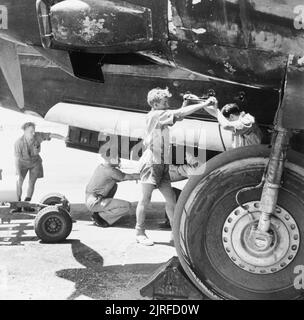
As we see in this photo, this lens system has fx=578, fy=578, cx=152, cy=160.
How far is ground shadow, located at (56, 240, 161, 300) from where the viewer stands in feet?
14.7

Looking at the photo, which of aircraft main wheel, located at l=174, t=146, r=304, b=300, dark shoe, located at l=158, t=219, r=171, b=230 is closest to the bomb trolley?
dark shoe, located at l=158, t=219, r=171, b=230

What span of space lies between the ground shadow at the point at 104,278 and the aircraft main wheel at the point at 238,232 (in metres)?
0.86

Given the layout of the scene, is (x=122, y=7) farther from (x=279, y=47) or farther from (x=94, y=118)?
(x=94, y=118)

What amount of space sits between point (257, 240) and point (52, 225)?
2.81m

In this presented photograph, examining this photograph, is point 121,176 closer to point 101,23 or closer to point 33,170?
point 33,170

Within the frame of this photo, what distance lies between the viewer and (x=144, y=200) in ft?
18.2

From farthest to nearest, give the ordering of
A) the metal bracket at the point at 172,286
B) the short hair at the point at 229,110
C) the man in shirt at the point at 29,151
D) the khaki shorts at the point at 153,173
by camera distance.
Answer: the man in shirt at the point at 29,151 → the khaki shorts at the point at 153,173 → the short hair at the point at 229,110 → the metal bracket at the point at 172,286

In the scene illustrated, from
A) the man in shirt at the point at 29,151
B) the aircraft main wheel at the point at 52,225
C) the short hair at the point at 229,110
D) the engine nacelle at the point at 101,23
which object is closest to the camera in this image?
the engine nacelle at the point at 101,23

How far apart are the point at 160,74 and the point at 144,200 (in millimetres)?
1475

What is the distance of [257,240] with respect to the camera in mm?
3631

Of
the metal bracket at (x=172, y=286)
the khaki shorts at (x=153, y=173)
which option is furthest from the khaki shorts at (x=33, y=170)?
the metal bracket at (x=172, y=286)

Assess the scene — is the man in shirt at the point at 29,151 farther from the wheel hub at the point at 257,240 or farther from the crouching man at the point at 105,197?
the wheel hub at the point at 257,240

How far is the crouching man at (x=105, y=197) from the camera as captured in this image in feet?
22.0
